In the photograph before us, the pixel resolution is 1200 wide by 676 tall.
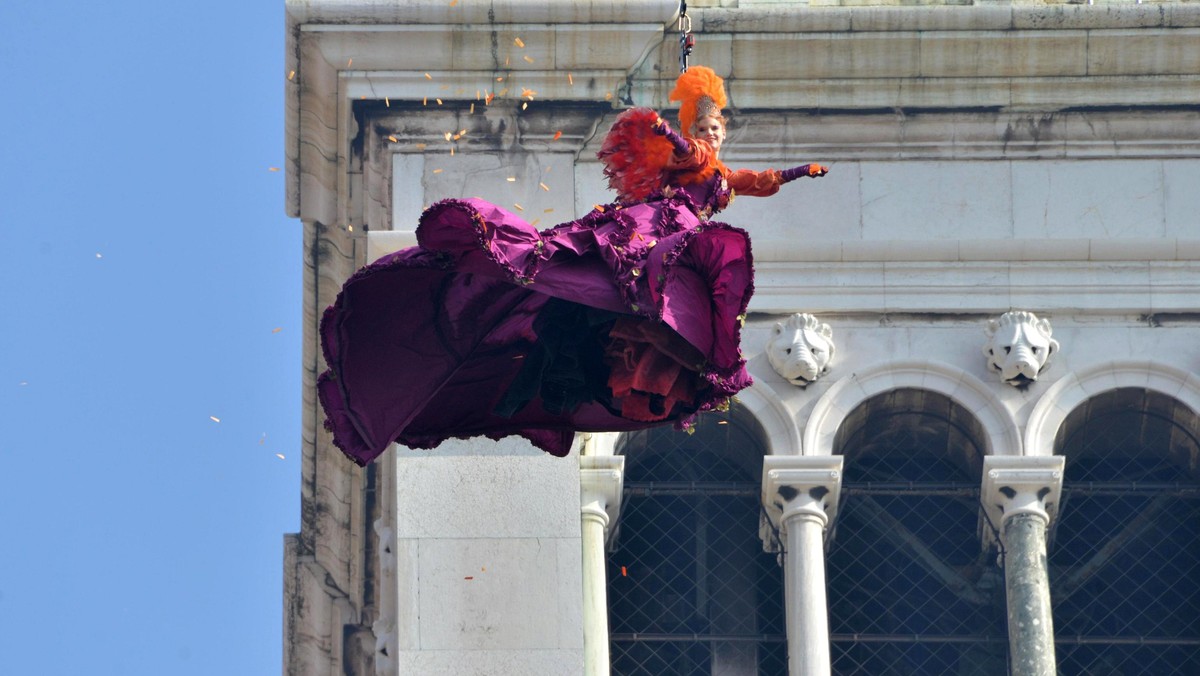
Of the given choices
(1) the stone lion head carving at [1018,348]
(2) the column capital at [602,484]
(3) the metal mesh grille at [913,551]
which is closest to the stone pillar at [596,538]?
(2) the column capital at [602,484]

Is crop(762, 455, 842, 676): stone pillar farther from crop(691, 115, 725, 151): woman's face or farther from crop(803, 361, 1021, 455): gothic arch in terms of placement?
crop(691, 115, 725, 151): woman's face

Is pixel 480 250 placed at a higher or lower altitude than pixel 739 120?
lower

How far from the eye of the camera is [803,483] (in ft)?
142

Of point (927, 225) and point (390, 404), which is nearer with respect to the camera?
point (390, 404)

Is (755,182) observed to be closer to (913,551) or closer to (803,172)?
(803,172)

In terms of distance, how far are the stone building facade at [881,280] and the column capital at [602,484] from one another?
3cm

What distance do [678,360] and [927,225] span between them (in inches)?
337

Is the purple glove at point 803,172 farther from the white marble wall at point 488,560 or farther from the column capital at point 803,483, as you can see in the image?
the column capital at point 803,483

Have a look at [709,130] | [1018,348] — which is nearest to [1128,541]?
[1018,348]

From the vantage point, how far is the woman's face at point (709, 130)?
3725 cm

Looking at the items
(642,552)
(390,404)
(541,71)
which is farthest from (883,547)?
(390,404)

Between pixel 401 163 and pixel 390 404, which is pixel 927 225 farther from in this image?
pixel 390 404

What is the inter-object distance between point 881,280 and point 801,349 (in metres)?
0.99

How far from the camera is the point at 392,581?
4338cm
